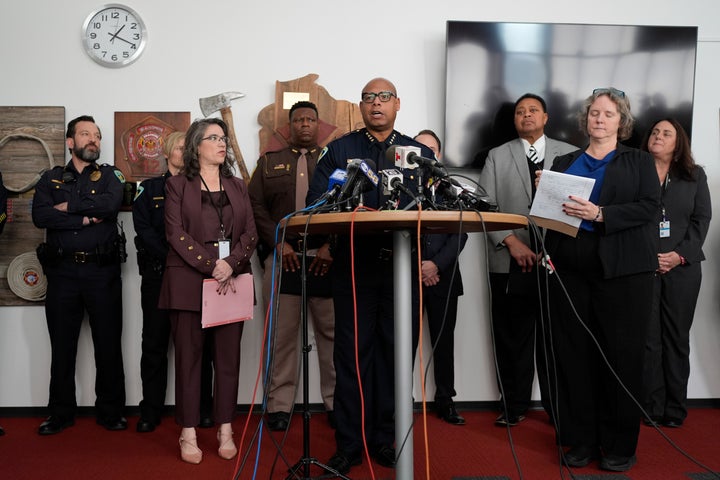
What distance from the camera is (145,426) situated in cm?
338

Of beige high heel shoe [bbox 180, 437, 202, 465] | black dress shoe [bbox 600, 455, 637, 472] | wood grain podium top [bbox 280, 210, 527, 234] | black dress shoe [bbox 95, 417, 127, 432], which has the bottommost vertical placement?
black dress shoe [bbox 95, 417, 127, 432]

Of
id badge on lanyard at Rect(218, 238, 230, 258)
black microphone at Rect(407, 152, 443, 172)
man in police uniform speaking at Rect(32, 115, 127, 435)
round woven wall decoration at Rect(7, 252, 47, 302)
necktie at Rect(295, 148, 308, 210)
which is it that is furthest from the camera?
round woven wall decoration at Rect(7, 252, 47, 302)

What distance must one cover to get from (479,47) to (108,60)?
2350mm

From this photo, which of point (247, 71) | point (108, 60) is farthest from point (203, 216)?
point (108, 60)

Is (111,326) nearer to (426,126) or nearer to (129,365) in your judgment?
(129,365)

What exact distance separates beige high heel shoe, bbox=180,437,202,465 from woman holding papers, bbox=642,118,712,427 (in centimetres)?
257

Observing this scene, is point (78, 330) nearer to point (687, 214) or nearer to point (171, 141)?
point (171, 141)

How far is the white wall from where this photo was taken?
387 centimetres

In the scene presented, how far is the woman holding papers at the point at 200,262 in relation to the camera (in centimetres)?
285

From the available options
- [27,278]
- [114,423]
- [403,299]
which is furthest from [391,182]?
[27,278]

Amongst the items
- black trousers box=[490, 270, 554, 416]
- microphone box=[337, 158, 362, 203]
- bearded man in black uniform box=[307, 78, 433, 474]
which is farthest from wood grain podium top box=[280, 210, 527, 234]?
black trousers box=[490, 270, 554, 416]

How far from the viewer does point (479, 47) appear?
12.7 ft

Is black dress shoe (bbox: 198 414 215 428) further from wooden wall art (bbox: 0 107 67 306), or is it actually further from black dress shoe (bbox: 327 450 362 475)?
wooden wall art (bbox: 0 107 67 306)

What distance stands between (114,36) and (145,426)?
2.41m
